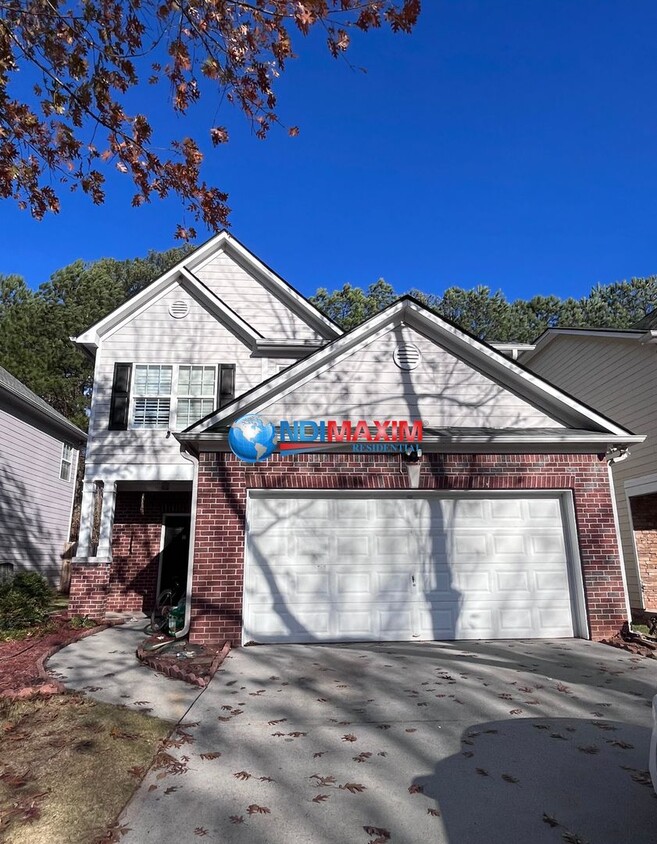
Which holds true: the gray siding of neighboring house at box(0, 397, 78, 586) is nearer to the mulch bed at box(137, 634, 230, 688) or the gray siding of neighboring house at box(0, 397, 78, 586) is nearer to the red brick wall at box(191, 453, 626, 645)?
the mulch bed at box(137, 634, 230, 688)

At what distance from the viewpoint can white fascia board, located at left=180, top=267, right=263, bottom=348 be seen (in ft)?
42.9

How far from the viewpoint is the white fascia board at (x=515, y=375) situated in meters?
9.49

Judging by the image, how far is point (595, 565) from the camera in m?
8.99

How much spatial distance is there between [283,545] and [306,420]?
7.05 feet

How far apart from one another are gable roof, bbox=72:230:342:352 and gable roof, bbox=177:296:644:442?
13.1 ft

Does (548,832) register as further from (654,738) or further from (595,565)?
(595,565)

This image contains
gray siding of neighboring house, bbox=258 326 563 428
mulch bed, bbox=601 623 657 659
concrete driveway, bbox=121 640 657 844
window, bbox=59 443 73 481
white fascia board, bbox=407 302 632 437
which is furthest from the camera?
window, bbox=59 443 73 481

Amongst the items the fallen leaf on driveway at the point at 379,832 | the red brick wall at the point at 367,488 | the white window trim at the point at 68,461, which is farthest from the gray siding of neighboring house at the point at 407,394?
the white window trim at the point at 68,461

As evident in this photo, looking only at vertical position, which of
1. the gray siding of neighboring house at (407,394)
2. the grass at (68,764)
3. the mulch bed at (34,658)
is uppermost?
the gray siding of neighboring house at (407,394)

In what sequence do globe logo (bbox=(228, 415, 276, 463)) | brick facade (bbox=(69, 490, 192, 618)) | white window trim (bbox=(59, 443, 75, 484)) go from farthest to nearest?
white window trim (bbox=(59, 443, 75, 484)) < brick facade (bbox=(69, 490, 192, 618)) < globe logo (bbox=(228, 415, 276, 463))

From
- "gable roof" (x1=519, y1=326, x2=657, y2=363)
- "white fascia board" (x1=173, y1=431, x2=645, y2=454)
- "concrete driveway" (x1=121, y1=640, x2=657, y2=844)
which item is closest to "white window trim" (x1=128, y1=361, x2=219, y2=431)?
"white fascia board" (x1=173, y1=431, x2=645, y2=454)

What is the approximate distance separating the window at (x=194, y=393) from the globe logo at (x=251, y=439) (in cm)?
365

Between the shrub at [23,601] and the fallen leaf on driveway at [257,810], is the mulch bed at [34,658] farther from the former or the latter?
the fallen leaf on driveway at [257,810]

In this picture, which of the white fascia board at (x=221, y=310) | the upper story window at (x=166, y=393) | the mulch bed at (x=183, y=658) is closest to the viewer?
the mulch bed at (x=183, y=658)
